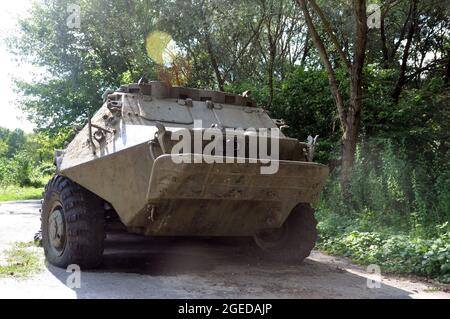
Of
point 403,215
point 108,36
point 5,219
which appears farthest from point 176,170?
point 108,36

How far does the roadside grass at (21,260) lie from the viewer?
19.2ft

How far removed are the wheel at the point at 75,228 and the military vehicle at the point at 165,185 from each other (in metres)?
0.01

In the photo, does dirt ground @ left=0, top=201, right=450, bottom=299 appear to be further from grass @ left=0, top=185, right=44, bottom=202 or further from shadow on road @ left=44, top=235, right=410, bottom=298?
grass @ left=0, top=185, right=44, bottom=202

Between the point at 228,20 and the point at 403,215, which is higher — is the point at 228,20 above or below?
above

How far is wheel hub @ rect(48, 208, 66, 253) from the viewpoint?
6.25m

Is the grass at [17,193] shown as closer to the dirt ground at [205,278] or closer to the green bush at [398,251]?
the dirt ground at [205,278]

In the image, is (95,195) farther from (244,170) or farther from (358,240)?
(358,240)

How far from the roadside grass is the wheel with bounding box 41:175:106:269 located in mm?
237

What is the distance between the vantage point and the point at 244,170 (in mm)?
5492

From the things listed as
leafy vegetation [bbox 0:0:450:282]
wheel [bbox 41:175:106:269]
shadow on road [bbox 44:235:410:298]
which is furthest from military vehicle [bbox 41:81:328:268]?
leafy vegetation [bbox 0:0:450:282]

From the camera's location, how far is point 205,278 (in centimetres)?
573

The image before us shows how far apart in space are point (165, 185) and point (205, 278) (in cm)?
110

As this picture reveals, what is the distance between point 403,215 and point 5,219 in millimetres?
8044

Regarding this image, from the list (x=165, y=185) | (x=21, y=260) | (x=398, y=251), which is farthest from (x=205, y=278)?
(x=398, y=251)
